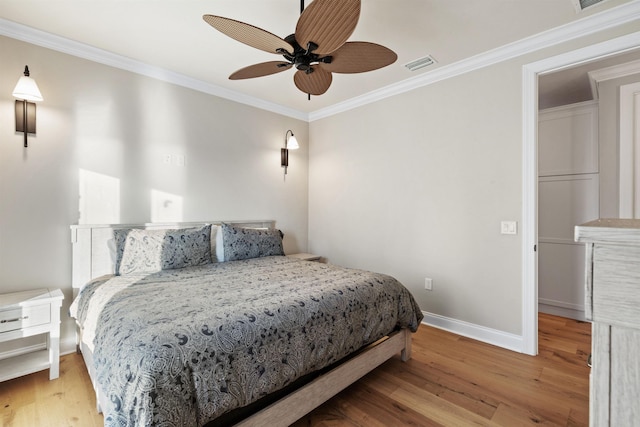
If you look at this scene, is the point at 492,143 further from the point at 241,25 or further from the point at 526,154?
the point at 241,25

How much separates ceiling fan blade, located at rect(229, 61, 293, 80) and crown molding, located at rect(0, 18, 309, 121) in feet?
4.19

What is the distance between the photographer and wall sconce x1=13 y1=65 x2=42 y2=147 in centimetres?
218

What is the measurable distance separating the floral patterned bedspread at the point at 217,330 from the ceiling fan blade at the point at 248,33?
1.47 m

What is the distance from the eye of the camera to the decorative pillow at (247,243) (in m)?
3.02

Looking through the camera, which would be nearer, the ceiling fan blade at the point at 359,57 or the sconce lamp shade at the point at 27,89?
the ceiling fan blade at the point at 359,57

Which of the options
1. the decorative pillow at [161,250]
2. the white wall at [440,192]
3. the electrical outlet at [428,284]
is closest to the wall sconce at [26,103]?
the decorative pillow at [161,250]

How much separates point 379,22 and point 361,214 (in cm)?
211

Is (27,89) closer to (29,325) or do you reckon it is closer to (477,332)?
(29,325)

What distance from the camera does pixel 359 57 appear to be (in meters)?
1.90

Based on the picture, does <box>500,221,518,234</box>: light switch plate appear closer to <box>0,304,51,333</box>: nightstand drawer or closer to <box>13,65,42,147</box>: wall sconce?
<box>0,304,51,333</box>: nightstand drawer

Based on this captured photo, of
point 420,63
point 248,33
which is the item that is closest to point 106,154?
point 248,33

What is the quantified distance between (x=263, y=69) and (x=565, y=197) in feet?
11.9

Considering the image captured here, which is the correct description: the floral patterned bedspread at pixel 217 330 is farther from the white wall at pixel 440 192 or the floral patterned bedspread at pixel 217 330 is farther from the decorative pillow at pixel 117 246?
the white wall at pixel 440 192

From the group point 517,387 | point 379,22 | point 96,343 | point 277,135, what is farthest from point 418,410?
point 277,135
